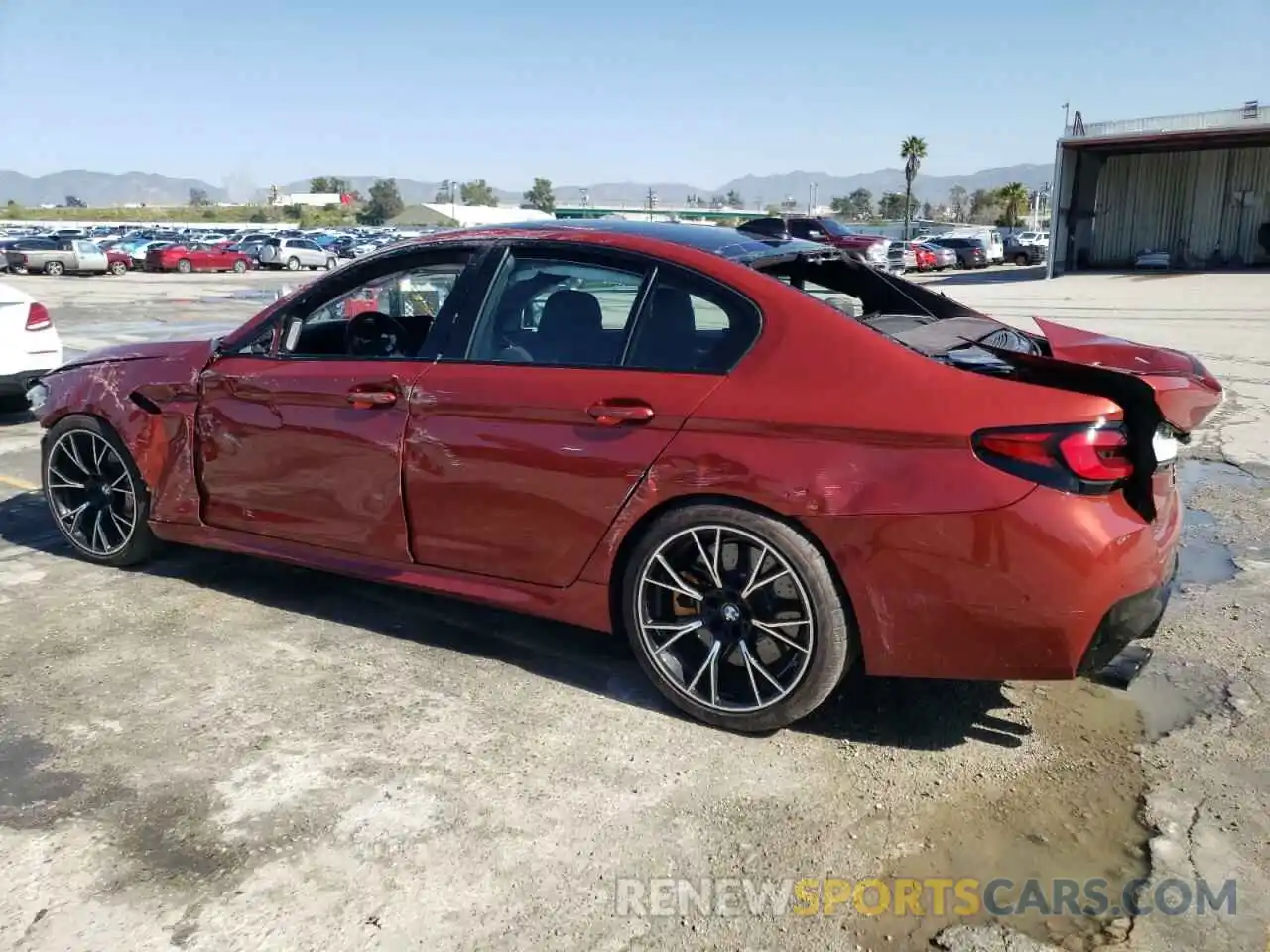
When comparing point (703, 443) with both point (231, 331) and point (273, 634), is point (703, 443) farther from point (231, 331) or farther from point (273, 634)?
point (231, 331)

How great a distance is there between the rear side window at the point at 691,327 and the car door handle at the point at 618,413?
0.15m

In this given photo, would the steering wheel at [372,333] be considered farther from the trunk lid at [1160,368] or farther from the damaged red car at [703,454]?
the trunk lid at [1160,368]

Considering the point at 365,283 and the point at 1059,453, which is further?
the point at 365,283

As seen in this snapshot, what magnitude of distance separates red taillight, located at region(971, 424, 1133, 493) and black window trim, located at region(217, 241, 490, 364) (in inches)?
76.5

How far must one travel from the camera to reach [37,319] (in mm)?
8305

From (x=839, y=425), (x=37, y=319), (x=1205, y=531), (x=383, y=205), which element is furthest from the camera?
(x=383, y=205)

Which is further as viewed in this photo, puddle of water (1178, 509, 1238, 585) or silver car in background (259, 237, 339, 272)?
silver car in background (259, 237, 339, 272)

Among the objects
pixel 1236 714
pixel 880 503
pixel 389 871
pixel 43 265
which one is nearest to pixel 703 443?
pixel 880 503

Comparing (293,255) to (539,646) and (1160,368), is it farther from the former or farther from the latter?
(1160,368)

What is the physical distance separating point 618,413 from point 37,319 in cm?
694

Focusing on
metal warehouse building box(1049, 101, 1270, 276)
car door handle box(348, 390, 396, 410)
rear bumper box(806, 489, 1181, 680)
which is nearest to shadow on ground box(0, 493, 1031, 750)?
rear bumper box(806, 489, 1181, 680)

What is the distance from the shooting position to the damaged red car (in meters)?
2.94

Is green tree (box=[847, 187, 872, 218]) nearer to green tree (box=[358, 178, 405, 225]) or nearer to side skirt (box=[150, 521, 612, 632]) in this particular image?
green tree (box=[358, 178, 405, 225])

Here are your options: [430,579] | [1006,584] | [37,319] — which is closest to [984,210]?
[37,319]
